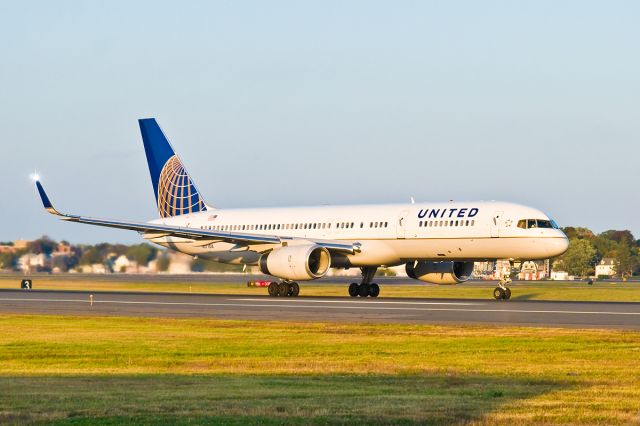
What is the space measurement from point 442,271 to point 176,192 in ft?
54.6

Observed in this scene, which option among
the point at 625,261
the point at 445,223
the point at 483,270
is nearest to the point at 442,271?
the point at 445,223

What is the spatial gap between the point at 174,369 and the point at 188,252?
36962 millimetres

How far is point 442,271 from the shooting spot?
4934 cm

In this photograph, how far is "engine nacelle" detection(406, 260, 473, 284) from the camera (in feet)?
162

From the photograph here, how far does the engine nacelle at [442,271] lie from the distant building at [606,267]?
10373cm

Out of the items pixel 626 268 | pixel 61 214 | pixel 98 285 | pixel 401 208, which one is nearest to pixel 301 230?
pixel 401 208

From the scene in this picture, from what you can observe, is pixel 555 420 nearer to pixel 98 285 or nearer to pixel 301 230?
pixel 301 230

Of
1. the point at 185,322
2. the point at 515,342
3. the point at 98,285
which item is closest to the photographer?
the point at 515,342

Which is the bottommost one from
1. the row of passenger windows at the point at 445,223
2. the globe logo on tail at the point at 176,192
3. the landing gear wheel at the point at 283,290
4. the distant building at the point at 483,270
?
the landing gear wheel at the point at 283,290

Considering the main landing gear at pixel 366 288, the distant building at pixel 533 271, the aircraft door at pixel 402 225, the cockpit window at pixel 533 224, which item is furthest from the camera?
the distant building at pixel 533 271

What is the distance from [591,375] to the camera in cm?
1870

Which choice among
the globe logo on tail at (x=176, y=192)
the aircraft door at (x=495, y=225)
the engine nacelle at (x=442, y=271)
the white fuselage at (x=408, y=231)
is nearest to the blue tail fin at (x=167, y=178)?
the globe logo on tail at (x=176, y=192)

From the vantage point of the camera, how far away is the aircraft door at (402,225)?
47.0 metres

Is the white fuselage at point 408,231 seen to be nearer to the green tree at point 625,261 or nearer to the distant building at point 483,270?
the distant building at point 483,270
